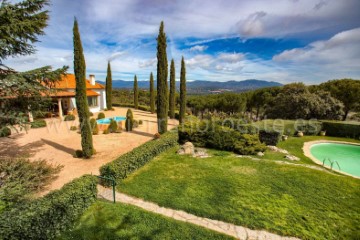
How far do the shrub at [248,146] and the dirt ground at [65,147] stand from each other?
7638mm

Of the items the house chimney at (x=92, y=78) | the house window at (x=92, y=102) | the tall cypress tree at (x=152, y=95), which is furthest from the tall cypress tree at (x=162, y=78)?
the house chimney at (x=92, y=78)

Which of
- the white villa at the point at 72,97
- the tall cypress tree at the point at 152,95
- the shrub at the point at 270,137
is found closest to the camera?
the shrub at the point at 270,137

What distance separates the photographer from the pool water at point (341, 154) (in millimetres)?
13288

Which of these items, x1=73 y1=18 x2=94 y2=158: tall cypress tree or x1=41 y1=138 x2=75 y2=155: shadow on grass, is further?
x1=41 y1=138 x2=75 y2=155: shadow on grass

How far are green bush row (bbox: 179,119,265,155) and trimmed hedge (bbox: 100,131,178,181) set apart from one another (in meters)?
1.76

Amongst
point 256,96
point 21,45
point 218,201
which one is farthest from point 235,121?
point 256,96

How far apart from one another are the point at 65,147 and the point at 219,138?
11.2 metres

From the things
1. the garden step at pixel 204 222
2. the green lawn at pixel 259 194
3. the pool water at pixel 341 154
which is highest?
the green lawn at pixel 259 194

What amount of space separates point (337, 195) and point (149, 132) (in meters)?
14.9

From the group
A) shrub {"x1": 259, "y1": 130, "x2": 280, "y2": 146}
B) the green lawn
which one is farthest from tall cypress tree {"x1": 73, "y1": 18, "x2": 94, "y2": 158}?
shrub {"x1": 259, "y1": 130, "x2": 280, "y2": 146}

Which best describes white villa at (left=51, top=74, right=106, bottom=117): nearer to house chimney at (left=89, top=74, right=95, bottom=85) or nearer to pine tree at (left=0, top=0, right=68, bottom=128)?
house chimney at (left=89, top=74, right=95, bottom=85)

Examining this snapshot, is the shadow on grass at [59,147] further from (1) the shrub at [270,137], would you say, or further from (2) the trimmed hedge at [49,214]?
(1) the shrub at [270,137]

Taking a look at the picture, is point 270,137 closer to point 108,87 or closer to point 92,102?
point 92,102

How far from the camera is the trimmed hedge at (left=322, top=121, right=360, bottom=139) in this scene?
64.9 feet
